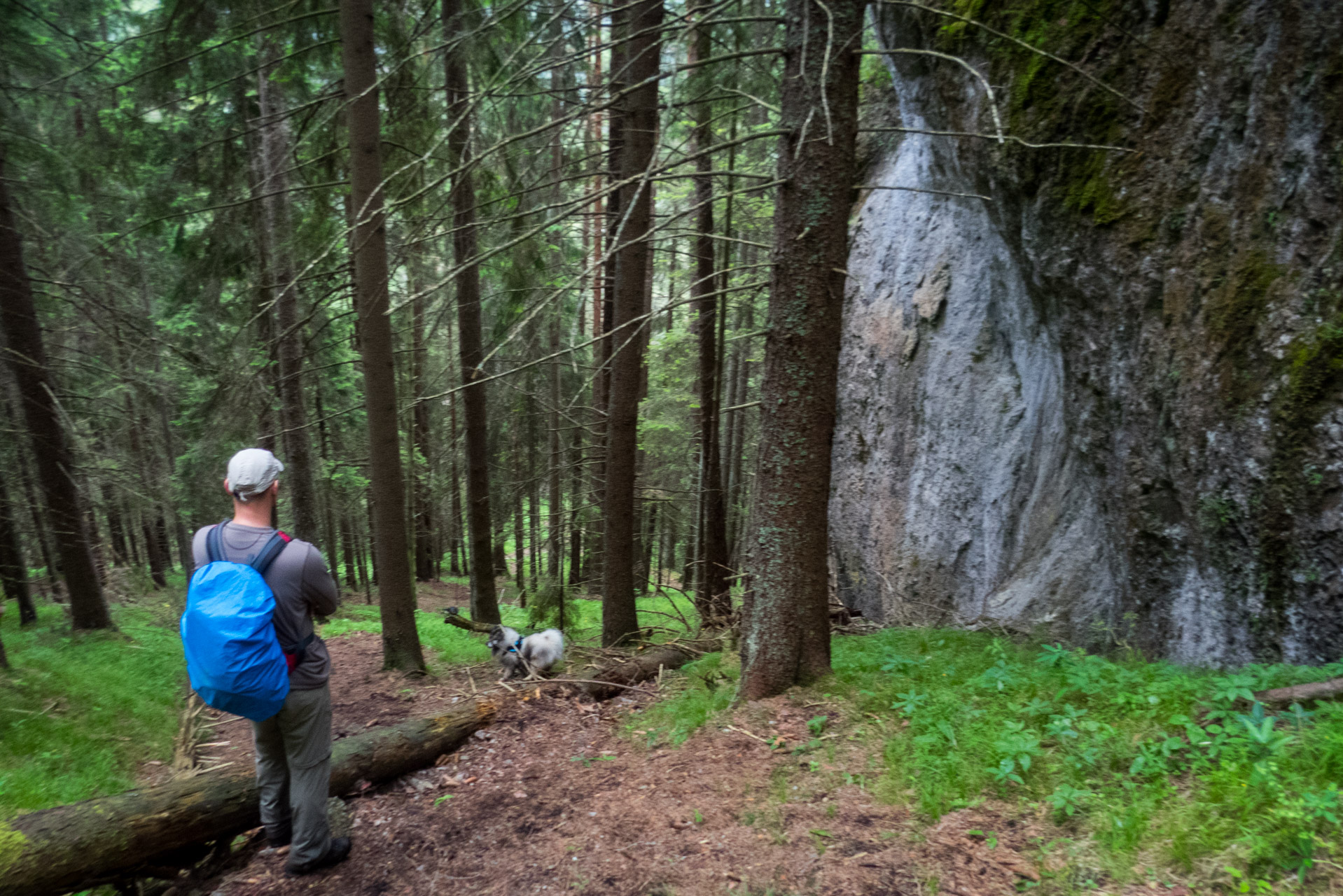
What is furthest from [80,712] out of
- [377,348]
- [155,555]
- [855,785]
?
[155,555]

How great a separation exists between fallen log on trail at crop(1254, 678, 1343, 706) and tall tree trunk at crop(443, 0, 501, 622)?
787cm

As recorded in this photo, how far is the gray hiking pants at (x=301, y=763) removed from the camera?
341 cm

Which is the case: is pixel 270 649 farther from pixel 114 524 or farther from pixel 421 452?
pixel 114 524

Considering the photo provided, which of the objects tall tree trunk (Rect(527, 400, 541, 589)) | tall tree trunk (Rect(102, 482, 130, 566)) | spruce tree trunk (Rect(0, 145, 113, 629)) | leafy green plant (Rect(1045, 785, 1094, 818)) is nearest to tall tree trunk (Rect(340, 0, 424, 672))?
tall tree trunk (Rect(527, 400, 541, 589))

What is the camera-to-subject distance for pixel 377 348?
22.2 ft

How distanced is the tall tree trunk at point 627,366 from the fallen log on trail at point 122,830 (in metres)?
3.78

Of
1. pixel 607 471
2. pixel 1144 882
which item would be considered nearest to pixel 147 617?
pixel 607 471

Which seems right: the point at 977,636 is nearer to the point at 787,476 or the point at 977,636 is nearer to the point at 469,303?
the point at 787,476

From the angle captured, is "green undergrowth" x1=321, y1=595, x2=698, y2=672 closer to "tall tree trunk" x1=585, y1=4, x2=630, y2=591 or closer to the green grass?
"tall tree trunk" x1=585, y1=4, x2=630, y2=591

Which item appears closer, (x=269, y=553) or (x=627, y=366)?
(x=269, y=553)

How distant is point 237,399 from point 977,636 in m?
9.82

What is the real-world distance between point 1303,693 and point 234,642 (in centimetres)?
517

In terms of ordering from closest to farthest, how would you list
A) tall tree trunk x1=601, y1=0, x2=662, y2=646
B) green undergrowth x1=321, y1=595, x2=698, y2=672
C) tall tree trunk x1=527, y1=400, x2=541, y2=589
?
tall tree trunk x1=601, y1=0, x2=662, y2=646 < green undergrowth x1=321, y1=595, x2=698, y2=672 < tall tree trunk x1=527, y1=400, x2=541, y2=589

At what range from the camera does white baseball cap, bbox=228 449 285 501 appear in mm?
3291
